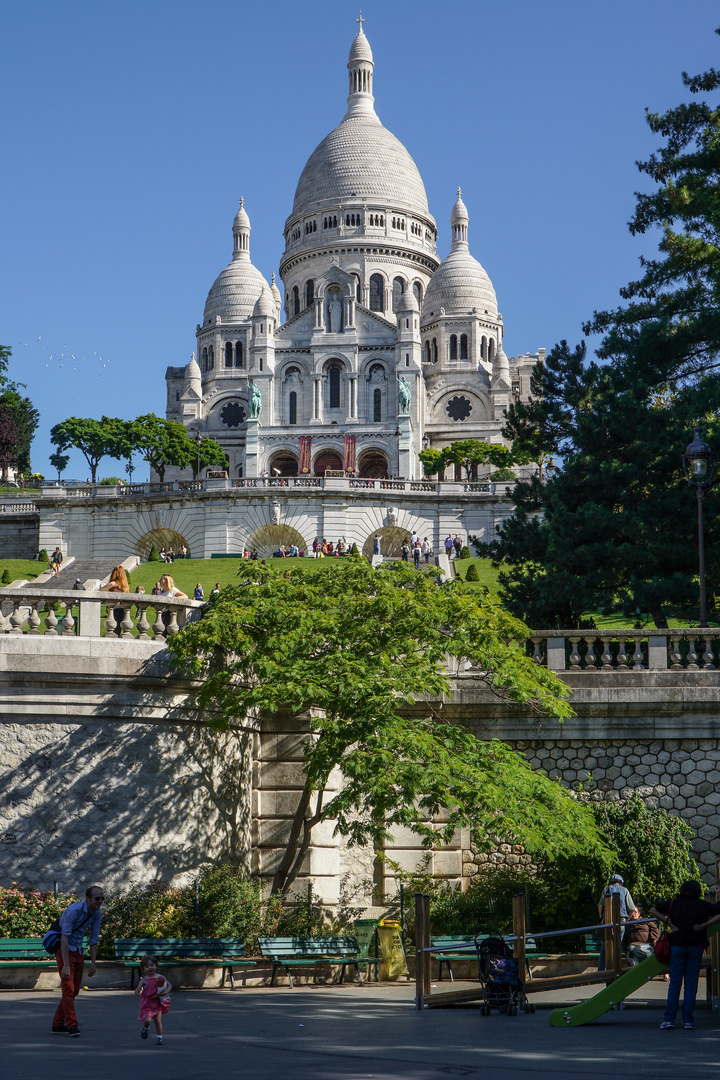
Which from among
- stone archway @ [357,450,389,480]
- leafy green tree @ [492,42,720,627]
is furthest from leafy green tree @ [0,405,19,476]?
leafy green tree @ [492,42,720,627]

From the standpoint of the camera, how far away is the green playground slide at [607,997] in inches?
452

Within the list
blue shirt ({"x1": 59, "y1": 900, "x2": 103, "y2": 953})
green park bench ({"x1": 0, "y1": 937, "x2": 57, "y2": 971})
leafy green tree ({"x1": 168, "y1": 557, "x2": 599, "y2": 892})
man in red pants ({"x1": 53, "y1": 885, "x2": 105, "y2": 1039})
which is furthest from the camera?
leafy green tree ({"x1": 168, "y1": 557, "x2": 599, "y2": 892})

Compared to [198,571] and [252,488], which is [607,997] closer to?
[198,571]

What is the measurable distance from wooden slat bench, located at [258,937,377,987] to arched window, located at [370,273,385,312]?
97106 millimetres

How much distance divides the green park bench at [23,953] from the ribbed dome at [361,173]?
103638mm

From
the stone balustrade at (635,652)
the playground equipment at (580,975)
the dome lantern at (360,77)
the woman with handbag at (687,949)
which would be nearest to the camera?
the woman with handbag at (687,949)

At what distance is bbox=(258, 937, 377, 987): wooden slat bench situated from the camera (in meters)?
14.7

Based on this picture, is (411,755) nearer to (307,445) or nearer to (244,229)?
(307,445)

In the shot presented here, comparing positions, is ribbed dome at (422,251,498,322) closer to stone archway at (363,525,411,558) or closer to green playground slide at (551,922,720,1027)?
stone archway at (363,525,411,558)

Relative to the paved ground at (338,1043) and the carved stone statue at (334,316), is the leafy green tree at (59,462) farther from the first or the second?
the paved ground at (338,1043)

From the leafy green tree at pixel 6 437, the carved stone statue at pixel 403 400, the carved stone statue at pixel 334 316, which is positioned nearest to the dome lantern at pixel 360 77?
the carved stone statue at pixel 334 316

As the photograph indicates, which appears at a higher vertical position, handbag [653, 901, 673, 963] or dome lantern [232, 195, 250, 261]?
dome lantern [232, 195, 250, 261]

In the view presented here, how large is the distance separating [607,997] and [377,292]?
333ft

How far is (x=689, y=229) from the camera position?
26578 millimetres
